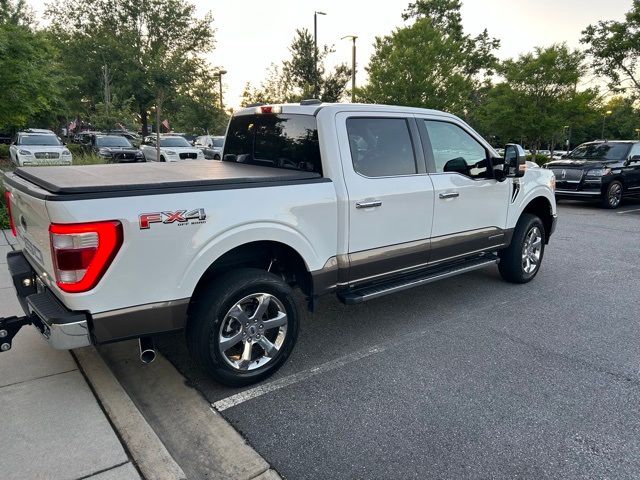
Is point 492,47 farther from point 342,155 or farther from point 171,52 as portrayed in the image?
point 342,155

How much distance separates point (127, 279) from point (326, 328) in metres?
2.10

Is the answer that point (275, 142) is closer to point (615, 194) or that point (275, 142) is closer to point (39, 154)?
point (615, 194)

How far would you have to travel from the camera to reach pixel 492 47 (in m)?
41.0

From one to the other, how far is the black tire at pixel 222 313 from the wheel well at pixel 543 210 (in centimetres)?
371

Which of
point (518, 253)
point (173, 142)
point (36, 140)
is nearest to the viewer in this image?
point (518, 253)

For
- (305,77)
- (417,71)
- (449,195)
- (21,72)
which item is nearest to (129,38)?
(305,77)

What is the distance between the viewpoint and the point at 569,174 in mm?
11922

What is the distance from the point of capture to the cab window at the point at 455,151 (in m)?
4.31

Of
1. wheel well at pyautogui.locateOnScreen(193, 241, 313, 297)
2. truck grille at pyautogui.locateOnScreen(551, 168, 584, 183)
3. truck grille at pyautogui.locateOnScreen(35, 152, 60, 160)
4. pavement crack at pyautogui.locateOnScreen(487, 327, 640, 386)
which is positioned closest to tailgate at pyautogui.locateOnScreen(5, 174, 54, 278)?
wheel well at pyautogui.locateOnScreen(193, 241, 313, 297)

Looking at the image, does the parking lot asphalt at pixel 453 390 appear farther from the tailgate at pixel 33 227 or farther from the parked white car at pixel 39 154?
the parked white car at pixel 39 154

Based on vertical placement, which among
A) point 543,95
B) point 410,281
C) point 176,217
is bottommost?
point 410,281

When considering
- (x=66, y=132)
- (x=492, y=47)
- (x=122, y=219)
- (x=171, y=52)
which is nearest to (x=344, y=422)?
(x=122, y=219)

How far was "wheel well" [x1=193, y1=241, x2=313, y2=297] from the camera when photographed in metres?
3.25

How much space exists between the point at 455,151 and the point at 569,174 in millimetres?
9064
